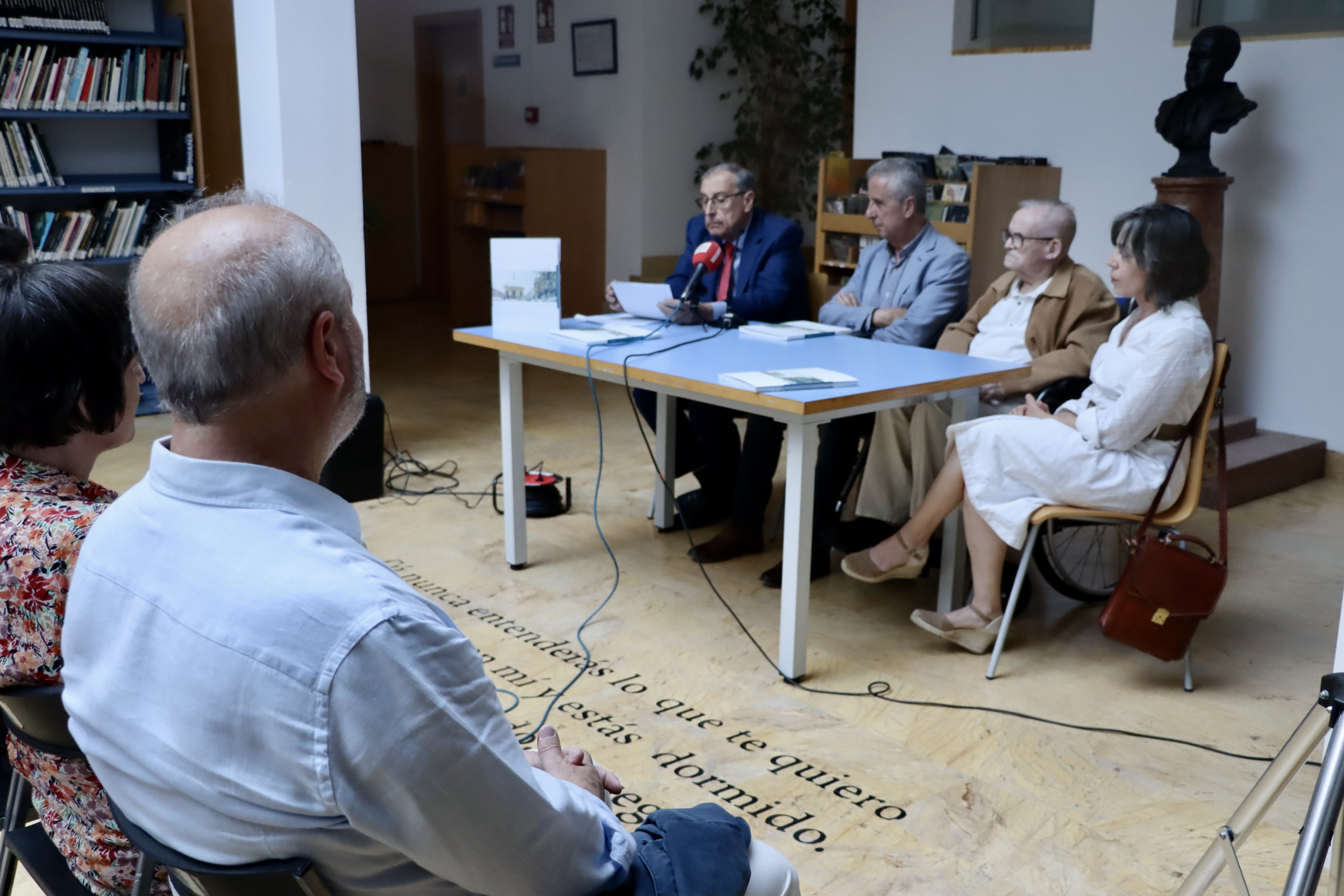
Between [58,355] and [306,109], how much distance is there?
329 cm

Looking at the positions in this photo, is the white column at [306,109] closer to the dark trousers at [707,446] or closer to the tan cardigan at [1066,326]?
the dark trousers at [707,446]

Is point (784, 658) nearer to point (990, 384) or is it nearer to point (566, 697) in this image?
point (566, 697)

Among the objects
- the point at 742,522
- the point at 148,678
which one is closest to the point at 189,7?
the point at 742,522

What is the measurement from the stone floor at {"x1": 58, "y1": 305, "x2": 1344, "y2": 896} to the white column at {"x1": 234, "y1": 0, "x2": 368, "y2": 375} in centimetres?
123

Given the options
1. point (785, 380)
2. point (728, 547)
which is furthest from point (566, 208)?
point (785, 380)

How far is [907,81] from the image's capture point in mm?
6223

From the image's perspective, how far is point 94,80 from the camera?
195 inches

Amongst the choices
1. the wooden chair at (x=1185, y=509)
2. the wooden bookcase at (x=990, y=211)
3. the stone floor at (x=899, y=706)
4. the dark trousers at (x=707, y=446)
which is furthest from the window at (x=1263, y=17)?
the dark trousers at (x=707, y=446)

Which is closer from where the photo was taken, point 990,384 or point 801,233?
point 990,384

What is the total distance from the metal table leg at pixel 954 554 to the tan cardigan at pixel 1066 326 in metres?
0.32

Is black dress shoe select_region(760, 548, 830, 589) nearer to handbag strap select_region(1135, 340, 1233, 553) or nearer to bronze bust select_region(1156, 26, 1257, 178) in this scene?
handbag strap select_region(1135, 340, 1233, 553)

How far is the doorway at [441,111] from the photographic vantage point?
9.38 meters

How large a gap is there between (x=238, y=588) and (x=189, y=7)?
4822 millimetres

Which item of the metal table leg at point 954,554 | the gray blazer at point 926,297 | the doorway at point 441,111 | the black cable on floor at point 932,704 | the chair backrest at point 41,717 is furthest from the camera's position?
the doorway at point 441,111
